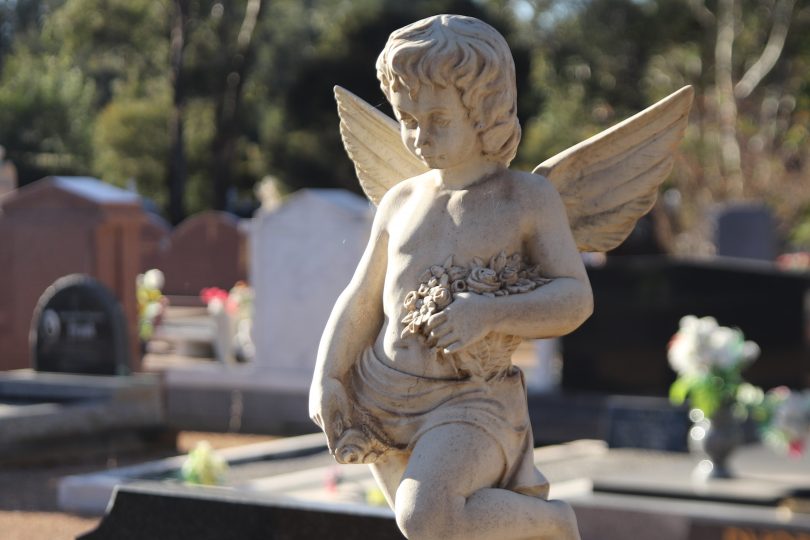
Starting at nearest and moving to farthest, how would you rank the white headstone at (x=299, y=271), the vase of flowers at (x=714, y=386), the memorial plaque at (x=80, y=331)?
the vase of flowers at (x=714, y=386) → the memorial plaque at (x=80, y=331) → the white headstone at (x=299, y=271)

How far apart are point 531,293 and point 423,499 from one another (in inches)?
19.8

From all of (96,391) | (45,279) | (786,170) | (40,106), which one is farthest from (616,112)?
(96,391)

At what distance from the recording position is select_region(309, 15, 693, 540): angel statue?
3.00 metres

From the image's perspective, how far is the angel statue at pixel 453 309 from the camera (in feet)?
9.85

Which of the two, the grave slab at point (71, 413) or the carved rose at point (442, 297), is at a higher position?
the carved rose at point (442, 297)

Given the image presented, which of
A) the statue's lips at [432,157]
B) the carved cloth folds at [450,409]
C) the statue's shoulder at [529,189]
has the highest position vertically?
the statue's lips at [432,157]

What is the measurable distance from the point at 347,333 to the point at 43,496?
577 cm

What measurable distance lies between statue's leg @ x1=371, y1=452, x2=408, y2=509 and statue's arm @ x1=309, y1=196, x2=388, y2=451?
14 centimetres

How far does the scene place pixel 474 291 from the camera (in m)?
3.03

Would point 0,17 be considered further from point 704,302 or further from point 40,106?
point 704,302

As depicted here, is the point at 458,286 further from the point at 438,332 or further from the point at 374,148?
the point at 374,148

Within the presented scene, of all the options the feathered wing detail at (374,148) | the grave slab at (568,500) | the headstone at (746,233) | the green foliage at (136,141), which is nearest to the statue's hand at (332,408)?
the feathered wing detail at (374,148)

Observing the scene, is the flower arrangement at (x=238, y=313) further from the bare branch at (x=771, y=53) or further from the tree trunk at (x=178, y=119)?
the bare branch at (x=771, y=53)

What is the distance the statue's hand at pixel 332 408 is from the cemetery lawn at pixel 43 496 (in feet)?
12.6
